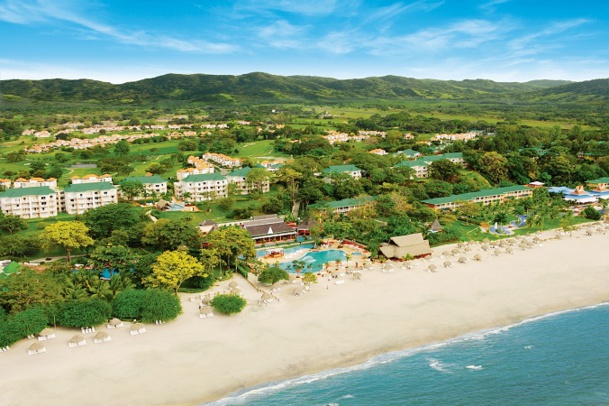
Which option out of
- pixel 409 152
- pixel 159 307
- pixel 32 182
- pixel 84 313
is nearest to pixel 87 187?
pixel 32 182

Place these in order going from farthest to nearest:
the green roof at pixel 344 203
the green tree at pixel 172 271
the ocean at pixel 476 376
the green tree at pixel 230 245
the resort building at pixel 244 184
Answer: the resort building at pixel 244 184 < the green roof at pixel 344 203 < the green tree at pixel 230 245 < the green tree at pixel 172 271 < the ocean at pixel 476 376

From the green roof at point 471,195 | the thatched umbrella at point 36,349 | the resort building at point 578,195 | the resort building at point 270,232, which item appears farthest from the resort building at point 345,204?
the thatched umbrella at point 36,349

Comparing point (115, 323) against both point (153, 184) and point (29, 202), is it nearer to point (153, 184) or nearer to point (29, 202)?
point (29, 202)

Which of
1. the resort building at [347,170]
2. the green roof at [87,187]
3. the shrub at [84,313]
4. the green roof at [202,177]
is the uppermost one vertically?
the resort building at [347,170]

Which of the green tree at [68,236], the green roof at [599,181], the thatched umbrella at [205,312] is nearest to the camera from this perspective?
the thatched umbrella at [205,312]

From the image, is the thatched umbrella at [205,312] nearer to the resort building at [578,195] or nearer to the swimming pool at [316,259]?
the swimming pool at [316,259]

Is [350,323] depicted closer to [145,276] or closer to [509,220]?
[145,276]

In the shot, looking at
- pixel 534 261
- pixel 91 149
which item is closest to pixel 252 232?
pixel 534 261
